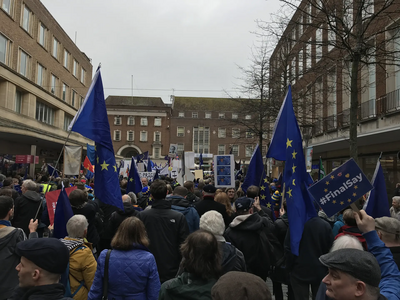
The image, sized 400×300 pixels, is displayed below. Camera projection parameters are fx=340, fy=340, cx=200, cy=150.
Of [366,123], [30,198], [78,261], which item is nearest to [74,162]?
[30,198]

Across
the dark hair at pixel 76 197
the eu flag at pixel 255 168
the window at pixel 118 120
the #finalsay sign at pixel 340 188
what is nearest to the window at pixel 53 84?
the eu flag at pixel 255 168

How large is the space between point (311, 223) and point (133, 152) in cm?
6426

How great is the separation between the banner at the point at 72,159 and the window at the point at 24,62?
17258 millimetres

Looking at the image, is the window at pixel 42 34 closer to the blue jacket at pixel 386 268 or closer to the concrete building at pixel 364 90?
the concrete building at pixel 364 90

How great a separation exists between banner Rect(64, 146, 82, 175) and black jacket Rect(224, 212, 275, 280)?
24.2 feet

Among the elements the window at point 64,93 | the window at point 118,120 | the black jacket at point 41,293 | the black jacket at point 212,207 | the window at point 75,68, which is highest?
the window at point 75,68

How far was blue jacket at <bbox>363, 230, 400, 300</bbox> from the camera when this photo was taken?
2.49 m

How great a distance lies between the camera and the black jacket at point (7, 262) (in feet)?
11.7

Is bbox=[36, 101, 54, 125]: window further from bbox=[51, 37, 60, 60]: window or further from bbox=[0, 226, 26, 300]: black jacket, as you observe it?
bbox=[0, 226, 26, 300]: black jacket

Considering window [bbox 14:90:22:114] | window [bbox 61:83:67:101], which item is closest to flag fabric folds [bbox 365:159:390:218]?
window [bbox 14:90:22:114]

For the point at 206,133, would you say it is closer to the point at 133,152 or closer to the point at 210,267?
the point at 133,152

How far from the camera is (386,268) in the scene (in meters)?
2.62

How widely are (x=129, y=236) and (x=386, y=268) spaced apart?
2.19 meters

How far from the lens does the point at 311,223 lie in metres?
4.41
